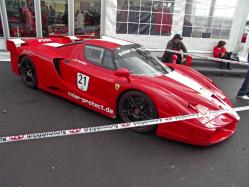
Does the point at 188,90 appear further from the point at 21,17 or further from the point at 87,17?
the point at 21,17

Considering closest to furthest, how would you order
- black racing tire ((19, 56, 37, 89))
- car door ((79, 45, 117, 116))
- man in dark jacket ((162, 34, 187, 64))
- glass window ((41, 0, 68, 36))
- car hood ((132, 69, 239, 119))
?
car hood ((132, 69, 239, 119)) < car door ((79, 45, 117, 116)) < black racing tire ((19, 56, 37, 89)) < man in dark jacket ((162, 34, 187, 64)) < glass window ((41, 0, 68, 36))

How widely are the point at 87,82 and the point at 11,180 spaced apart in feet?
5.84

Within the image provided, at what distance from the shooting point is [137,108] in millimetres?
3361

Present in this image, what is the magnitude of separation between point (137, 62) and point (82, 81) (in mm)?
928

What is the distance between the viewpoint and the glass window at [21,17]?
7508mm

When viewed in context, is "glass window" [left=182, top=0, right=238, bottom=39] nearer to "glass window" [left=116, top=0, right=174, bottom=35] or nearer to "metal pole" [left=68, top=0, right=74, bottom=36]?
"glass window" [left=116, top=0, right=174, bottom=35]

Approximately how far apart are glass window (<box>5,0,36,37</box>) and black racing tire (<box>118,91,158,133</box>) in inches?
230

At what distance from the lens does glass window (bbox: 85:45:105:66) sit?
3806 mm

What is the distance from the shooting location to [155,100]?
3.09m

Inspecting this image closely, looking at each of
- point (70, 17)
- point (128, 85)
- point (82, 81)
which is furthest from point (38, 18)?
point (128, 85)

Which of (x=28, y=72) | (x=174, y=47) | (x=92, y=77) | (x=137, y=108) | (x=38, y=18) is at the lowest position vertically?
(x=137, y=108)

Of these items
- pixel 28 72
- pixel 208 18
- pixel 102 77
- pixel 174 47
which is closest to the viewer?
pixel 102 77

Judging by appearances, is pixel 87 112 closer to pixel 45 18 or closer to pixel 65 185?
pixel 65 185

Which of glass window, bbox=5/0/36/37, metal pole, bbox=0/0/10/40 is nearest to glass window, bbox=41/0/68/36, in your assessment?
glass window, bbox=5/0/36/37
